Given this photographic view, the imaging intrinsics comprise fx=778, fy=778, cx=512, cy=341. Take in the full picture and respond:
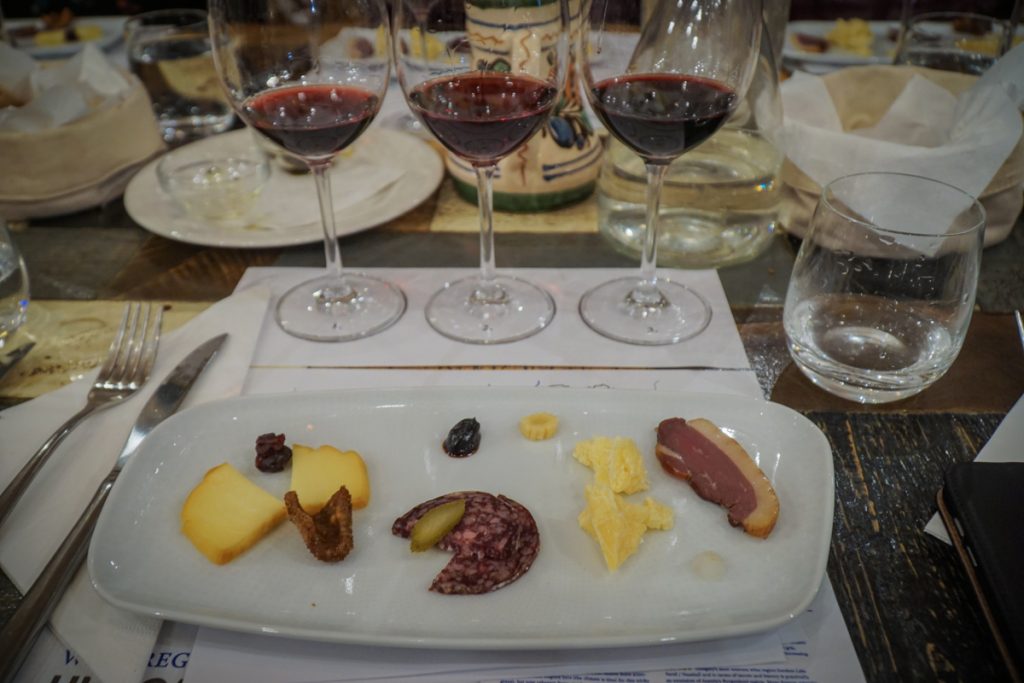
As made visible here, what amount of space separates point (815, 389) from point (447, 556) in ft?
1.35

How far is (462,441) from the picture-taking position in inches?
24.8

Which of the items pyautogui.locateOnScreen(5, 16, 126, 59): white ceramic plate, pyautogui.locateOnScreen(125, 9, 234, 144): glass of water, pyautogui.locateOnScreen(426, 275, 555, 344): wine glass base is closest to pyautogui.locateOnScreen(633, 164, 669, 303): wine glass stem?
pyautogui.locateOnScreen(426, 275, 555, 344): wine glass base

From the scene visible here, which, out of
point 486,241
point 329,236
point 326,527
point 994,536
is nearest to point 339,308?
point 329,236

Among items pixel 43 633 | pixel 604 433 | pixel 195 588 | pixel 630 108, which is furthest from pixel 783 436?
pixel 43 633

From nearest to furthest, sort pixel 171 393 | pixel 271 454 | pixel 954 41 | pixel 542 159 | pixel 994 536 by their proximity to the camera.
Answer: pixel 994 536
pixel 271 454
pixel 171 393
pixel 542 159
pixel 954 41

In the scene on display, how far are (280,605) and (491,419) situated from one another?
23 centimetres

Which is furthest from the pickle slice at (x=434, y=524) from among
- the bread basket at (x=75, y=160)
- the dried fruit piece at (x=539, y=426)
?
the bread basket at (x=75, y=160)

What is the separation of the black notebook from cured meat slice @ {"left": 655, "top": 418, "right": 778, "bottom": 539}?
121 millimetres

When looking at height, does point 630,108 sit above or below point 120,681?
above

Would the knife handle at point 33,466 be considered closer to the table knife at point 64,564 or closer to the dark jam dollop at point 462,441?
the table knife at point 64,564

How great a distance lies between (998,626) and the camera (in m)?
0.47

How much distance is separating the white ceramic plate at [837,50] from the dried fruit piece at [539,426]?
101cm

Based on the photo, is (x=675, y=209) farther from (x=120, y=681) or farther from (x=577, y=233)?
(x=120, y=681)

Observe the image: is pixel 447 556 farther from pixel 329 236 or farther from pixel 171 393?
pixel 329 236
